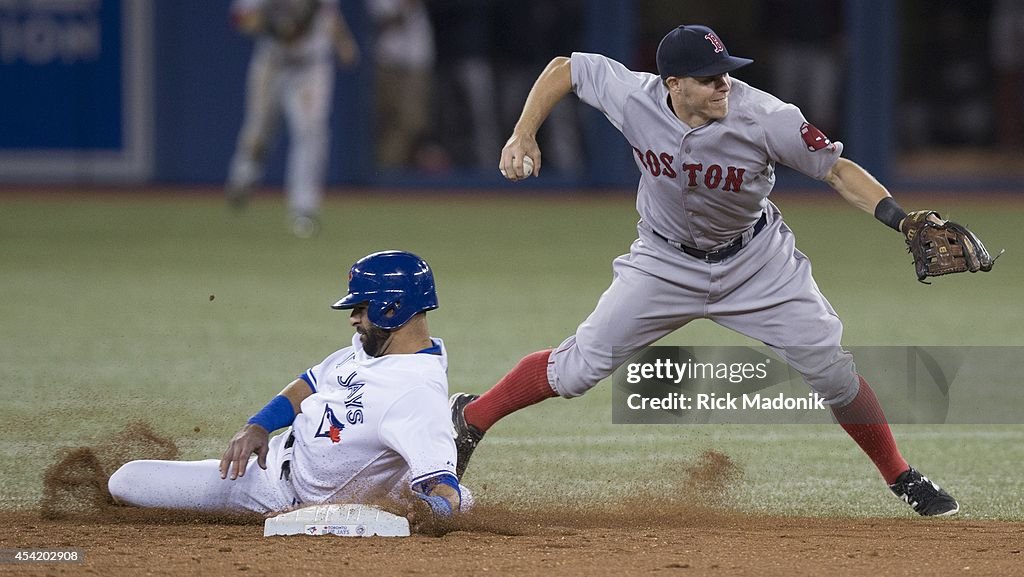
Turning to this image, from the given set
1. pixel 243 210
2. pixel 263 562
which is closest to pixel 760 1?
pixel 243 210

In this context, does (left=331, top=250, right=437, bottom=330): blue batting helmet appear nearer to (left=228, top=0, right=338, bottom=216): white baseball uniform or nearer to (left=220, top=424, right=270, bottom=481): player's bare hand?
(left=220, top=424, right=270, bottom=481): player's bare hand

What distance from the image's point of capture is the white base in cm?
504

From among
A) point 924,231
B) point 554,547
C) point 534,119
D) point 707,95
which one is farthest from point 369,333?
point 924,231

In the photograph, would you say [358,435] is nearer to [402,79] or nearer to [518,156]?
[518,156]

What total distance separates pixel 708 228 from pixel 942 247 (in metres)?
0.86

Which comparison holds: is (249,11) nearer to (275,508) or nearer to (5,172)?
(5,172)

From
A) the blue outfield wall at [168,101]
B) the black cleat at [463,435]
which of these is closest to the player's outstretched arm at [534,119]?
the black cleat at [463,435]

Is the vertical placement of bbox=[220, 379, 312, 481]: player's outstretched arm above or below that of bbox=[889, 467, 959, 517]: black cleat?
above

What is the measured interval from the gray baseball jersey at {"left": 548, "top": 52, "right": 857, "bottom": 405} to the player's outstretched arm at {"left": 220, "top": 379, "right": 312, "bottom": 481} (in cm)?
104

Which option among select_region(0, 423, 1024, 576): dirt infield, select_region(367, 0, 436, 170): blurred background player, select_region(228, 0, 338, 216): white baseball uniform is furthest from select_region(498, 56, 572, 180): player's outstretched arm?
select_region(367, 0, 436, 170): blurred background player

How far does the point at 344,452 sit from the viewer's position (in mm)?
5211

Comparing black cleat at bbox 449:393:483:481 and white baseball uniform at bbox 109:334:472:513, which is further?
black cleat at bbox 449:393:483:481

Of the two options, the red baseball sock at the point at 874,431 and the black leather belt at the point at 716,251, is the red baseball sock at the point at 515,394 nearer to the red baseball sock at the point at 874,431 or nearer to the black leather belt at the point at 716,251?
the black leather belt at the point at 716,251

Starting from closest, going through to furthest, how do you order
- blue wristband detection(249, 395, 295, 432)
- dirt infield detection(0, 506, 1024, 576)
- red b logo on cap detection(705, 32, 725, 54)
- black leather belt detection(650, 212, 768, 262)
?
dirt infield detection(0, 506, 1024, 576) < blue wristband detection(249, 395, 295, 432) < red b logo on cap detection(705, 32, 725, 54) < black leather belt detection(650, 212, 768, 262)
